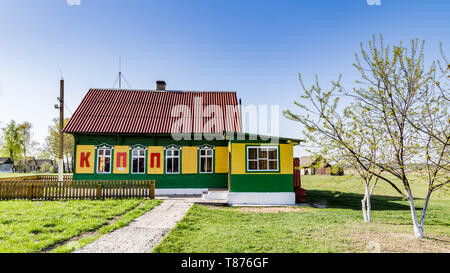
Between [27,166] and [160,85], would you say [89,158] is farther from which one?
[27,166]

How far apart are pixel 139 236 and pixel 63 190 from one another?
8786 mm

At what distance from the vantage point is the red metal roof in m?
16.6

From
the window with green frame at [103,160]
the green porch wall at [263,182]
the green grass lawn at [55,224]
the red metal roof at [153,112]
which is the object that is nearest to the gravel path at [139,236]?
the green grass lawn at [55,224]

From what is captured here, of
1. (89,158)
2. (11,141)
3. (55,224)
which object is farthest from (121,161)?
(11,141)

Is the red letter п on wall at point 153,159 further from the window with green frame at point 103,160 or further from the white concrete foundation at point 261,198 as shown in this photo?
the white concrete foundation at point 261,198

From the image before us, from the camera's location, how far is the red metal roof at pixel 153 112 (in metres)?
16.6

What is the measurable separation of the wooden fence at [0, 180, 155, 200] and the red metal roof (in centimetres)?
392

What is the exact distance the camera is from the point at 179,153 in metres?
16.5

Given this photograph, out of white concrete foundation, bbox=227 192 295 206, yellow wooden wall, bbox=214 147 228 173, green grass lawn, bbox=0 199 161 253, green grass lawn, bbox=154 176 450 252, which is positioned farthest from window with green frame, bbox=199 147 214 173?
green grass lawn, bbox=154 176 450 252

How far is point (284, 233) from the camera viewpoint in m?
7.02

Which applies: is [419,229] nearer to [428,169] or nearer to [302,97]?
[428,169]

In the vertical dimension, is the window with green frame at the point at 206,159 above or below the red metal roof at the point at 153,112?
below

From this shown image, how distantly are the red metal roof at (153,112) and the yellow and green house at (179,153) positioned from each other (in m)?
0.06
